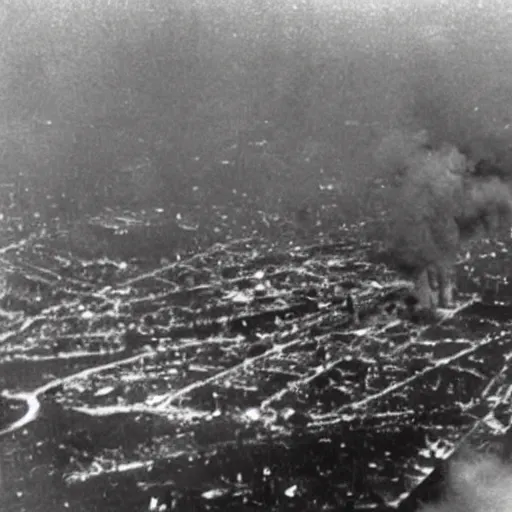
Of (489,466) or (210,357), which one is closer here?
(489,466)

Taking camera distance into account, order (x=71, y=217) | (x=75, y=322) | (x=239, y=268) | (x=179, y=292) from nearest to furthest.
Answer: (x=75, y=322), (x=179, y=292), (x=239, y=268), (x=71, y=217)

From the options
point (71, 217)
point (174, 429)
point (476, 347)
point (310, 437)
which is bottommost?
point (476, 347)

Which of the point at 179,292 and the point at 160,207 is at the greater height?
the point at 160,207

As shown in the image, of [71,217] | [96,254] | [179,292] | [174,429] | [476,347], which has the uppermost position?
[71,217]

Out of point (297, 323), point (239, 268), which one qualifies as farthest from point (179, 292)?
point (297, 323)

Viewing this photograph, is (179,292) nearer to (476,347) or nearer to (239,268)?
(239,268)

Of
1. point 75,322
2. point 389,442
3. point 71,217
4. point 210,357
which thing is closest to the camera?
point 389,442

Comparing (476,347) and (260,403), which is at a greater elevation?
(260,403)

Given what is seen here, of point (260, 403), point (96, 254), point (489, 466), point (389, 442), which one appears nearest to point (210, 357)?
point (260, 403)

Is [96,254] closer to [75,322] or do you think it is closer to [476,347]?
[75,322]
